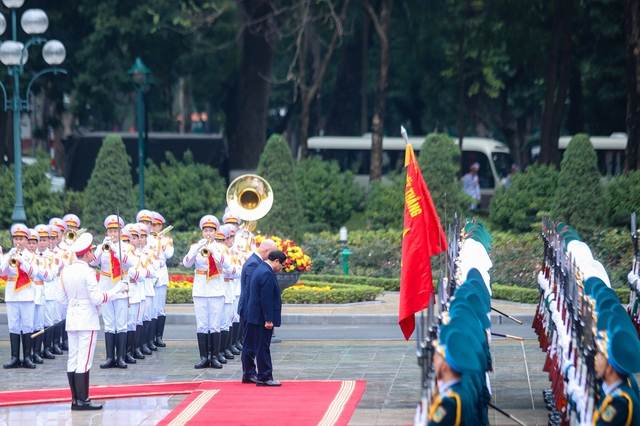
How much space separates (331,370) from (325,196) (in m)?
16.3

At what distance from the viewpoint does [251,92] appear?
1234 inches

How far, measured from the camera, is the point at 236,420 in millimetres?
10102

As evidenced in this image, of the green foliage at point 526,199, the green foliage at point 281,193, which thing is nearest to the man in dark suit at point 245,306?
the green foliage at point 281,193

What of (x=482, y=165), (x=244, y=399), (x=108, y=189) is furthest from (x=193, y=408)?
(x=482, y=165)

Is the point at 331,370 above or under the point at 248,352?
under

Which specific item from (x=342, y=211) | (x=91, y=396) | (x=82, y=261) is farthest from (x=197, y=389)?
(x=342, y=211)

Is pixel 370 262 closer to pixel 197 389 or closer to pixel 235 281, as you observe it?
pixel 235 281

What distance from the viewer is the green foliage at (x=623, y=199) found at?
23109 mm

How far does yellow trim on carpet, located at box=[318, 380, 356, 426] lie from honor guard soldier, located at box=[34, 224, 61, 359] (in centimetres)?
471

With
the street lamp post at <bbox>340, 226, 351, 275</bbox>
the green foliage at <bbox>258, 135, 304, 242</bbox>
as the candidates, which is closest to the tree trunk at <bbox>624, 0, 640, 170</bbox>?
the street lamp post at <bbox>340, 226, 351, 275</bbox>

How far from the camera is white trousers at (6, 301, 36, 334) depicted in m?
13.9

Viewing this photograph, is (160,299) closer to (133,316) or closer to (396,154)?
(133,316)

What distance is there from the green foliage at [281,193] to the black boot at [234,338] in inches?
347

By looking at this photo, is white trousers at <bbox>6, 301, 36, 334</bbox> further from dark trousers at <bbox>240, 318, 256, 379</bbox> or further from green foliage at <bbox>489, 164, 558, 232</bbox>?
green foliage at <bbox>489, 164, 558, 232</bbox>
